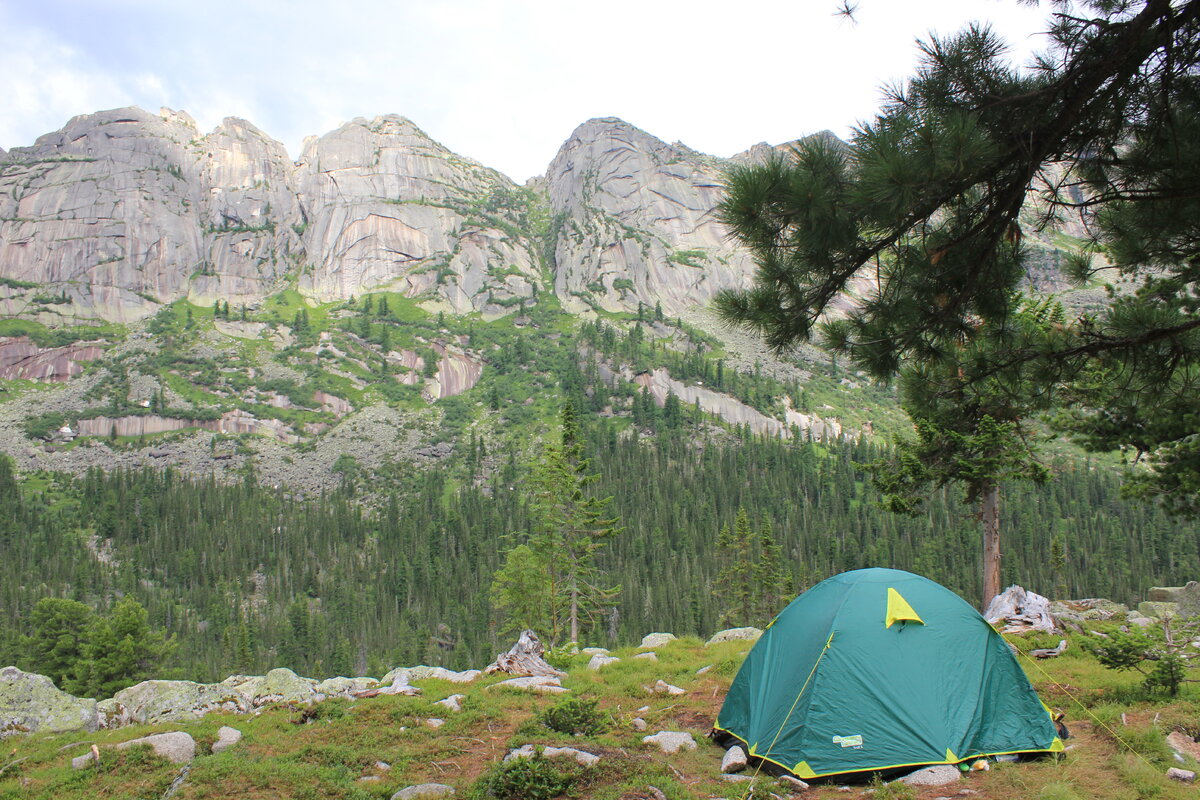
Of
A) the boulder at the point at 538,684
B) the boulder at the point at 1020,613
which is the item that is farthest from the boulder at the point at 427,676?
the boulder at the point at 1020,613

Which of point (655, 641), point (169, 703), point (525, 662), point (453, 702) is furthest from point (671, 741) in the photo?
point (655, 641)

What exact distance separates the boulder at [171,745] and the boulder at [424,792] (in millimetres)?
4125

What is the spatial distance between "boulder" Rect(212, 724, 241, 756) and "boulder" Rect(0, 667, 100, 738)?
4210 millimetres

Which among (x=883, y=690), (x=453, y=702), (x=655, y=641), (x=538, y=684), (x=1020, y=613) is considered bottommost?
(x=655, y=641)

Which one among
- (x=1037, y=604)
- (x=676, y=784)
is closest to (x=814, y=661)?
(x=676, y=784)

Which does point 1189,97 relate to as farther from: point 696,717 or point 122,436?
point 122,436

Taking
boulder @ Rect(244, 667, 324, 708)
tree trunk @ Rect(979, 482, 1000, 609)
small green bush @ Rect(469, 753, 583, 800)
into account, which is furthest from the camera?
tree trunk @ Rect(979, 482, 1000, 609)

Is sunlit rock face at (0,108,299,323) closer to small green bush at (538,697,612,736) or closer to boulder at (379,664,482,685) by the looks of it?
boulder at (379,664,482,685)

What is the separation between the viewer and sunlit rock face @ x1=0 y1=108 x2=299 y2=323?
17512 centimetres

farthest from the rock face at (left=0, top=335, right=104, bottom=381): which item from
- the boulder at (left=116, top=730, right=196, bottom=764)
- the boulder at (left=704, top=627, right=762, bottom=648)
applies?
the boulder at (left=116, top=730, right=196, bottom=764)

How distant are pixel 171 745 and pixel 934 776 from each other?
1067 cm

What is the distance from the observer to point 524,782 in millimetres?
7355

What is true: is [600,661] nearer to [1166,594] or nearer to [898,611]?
[898,611]

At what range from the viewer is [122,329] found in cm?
16862
